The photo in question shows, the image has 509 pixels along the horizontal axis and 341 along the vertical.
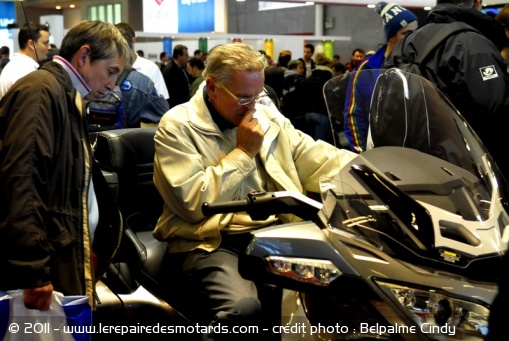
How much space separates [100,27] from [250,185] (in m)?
0.78

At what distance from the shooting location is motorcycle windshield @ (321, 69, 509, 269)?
5.72 ft

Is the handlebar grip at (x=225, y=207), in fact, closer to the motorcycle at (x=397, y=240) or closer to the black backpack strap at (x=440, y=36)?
the motorcycle at (x=397, y=240)

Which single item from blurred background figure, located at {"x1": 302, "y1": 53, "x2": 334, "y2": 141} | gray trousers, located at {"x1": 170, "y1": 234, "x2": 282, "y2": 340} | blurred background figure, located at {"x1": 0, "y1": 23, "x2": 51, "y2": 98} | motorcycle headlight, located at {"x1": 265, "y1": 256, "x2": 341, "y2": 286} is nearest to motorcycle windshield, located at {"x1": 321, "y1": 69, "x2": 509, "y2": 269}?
motorcycle headlight, located at {"x1": 265, "y1": 256, "x2": 341, "y2": 286}

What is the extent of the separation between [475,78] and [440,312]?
2.16 meters

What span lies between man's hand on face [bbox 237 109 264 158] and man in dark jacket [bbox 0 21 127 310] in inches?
19.1

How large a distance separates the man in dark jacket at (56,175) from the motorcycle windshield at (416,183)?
32.9 inches

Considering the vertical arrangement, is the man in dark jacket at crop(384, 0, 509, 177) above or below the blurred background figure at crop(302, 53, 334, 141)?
above

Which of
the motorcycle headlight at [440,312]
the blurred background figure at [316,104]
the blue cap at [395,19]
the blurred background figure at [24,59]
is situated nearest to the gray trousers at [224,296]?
the motorcycle headlight at [440,312]

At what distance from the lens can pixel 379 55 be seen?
15.7ft

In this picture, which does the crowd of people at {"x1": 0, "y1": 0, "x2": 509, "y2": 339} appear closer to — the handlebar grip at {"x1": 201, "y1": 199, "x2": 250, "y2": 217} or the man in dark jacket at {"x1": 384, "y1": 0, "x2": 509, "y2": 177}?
the handlebar grip at {"x1": 201, "y1": 199, "x2": 250, "y2": 217}

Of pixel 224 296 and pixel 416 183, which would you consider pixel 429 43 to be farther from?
pixel 416 183

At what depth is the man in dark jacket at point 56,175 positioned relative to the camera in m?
2.21

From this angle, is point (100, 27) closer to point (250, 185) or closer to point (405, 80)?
point (250, 185)

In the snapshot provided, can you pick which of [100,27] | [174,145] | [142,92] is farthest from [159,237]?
[142,92]
